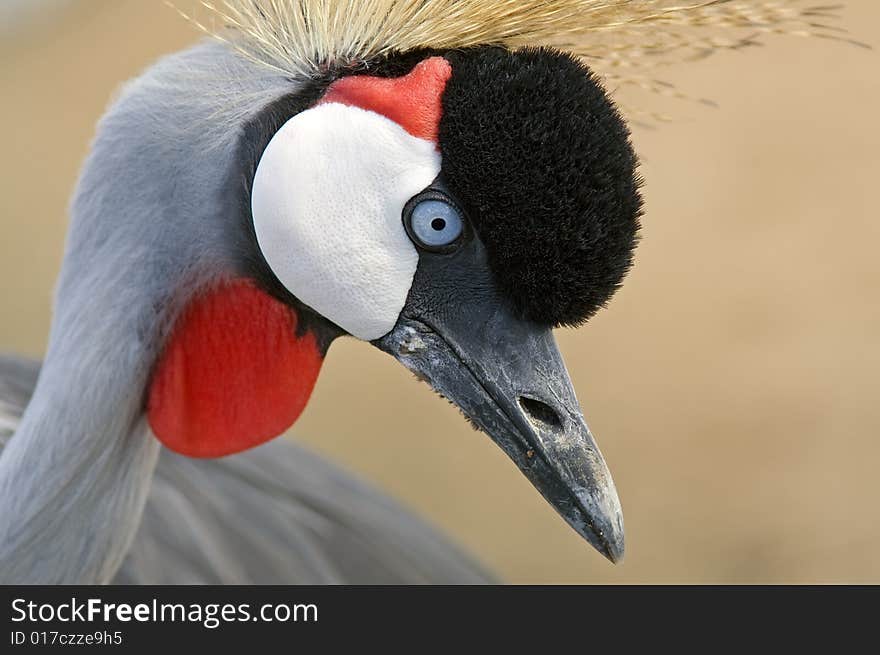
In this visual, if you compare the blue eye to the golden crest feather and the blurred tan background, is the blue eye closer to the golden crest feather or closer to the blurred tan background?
the golden crest feather

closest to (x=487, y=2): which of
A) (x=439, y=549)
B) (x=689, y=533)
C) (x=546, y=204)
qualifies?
(x=546, y=204)

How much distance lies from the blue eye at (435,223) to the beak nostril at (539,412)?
15cm

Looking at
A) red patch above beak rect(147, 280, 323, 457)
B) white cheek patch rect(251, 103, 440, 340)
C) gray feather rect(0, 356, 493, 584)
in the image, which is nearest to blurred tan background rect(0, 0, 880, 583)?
gray feather rect(0, 356, 493, 584)

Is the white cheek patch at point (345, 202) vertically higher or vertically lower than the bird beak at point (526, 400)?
higher

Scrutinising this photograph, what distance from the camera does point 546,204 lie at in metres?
0.79

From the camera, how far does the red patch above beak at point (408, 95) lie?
0.82 meters

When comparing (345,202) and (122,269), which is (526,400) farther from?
(122,269)

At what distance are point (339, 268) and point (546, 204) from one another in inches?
7.0

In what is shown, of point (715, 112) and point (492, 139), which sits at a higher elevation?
point (492, 139)

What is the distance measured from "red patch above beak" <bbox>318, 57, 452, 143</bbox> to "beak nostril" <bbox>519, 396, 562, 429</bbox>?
227mm

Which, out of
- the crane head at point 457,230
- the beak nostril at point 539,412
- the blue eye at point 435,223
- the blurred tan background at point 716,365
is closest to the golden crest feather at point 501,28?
the crane head at point 457,230

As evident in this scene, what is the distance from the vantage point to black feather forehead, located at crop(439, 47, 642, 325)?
2.57 ft

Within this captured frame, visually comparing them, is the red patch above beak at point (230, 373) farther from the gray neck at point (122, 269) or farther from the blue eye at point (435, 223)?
the blue eye at point (435, 223)
